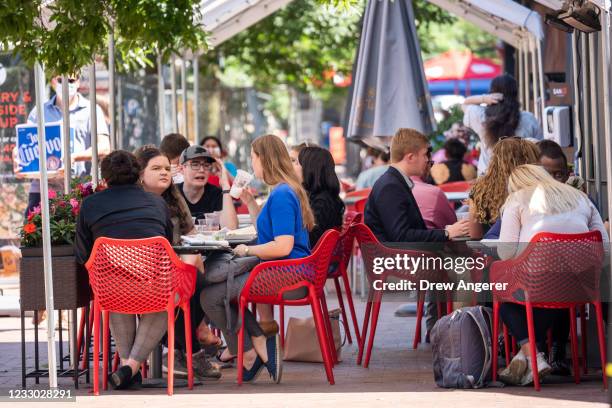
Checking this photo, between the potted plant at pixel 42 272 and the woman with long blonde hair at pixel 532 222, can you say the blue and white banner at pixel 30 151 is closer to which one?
the potted plant at pixel 42 272

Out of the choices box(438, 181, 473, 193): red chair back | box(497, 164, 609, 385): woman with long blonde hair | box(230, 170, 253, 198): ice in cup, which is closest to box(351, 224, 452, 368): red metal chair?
box(230, 170, 253, 198): ice in cup

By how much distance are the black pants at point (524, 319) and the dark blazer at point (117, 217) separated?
2042mm

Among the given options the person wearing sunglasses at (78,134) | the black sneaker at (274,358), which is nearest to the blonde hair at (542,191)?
the black sneaker at (274,358)

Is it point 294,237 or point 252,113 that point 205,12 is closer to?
point 294,237

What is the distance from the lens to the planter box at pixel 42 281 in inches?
273

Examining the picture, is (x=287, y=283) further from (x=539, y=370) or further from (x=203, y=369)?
(x=539, y=370)

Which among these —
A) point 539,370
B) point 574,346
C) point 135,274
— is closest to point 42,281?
point 135,274

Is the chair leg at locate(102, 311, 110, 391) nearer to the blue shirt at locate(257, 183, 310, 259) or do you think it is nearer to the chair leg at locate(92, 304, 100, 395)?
the chair leg at locate(92, 304, 100, 395)

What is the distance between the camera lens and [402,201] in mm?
7688

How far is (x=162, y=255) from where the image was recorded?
6.71m

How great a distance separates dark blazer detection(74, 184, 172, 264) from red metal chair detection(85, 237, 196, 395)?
0.15 m

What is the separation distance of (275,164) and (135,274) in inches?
44.4

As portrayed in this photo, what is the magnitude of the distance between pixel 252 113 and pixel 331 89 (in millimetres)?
7852

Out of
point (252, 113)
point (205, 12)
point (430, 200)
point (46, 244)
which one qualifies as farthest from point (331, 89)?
point (46, 244)
